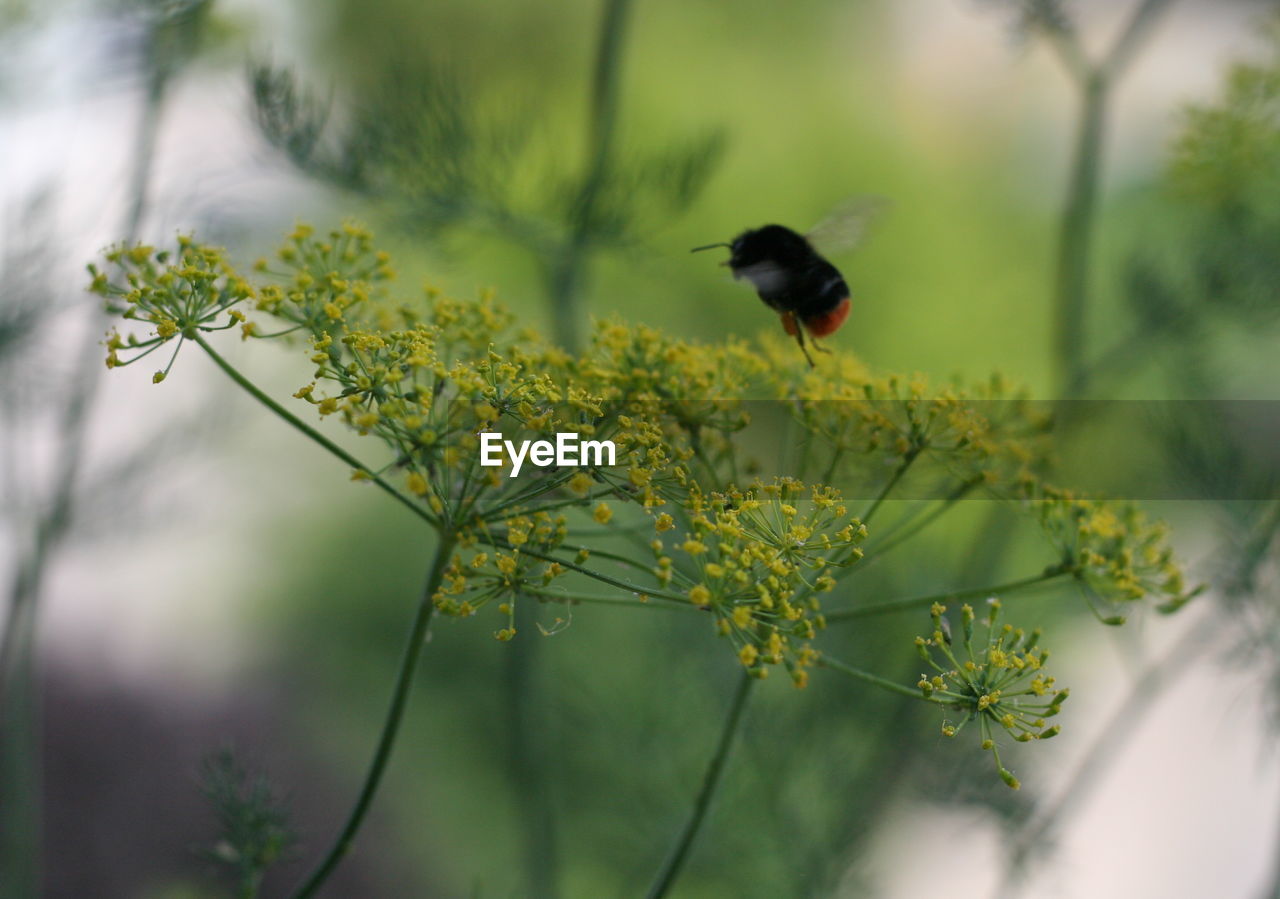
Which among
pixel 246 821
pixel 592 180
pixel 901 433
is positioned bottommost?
pixel 246 821

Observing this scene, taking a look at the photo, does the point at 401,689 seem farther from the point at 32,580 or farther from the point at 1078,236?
the point at 1078,236

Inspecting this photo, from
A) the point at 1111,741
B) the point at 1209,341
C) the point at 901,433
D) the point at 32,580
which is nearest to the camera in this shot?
the point at 901,433

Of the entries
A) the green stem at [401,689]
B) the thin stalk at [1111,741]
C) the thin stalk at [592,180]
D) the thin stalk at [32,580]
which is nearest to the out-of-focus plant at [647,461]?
the green stem at [401,689]

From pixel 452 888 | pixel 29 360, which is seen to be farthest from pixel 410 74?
pixel 452 888

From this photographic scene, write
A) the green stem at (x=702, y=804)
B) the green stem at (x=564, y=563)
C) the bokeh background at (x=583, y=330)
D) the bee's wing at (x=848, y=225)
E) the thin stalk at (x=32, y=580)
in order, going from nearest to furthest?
1. the green stem at (x=564, y=563)
2. the green stem at (x=702, y=804)
3. the bee's wing at (x=848, y=225)
4. the thin stalk at (x=32, y=580)
5. the bokeh background at (x=583, y=330)

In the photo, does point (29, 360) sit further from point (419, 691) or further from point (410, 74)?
A: point (419, 691)

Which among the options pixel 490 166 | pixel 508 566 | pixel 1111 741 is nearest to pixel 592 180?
pixel 490 166

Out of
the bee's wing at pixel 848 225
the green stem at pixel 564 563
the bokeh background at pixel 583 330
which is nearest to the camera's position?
the green stem at pixel 564 563

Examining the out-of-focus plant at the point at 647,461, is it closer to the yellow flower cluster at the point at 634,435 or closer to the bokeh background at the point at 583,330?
the yellow flower cluster at the point at 634,435
